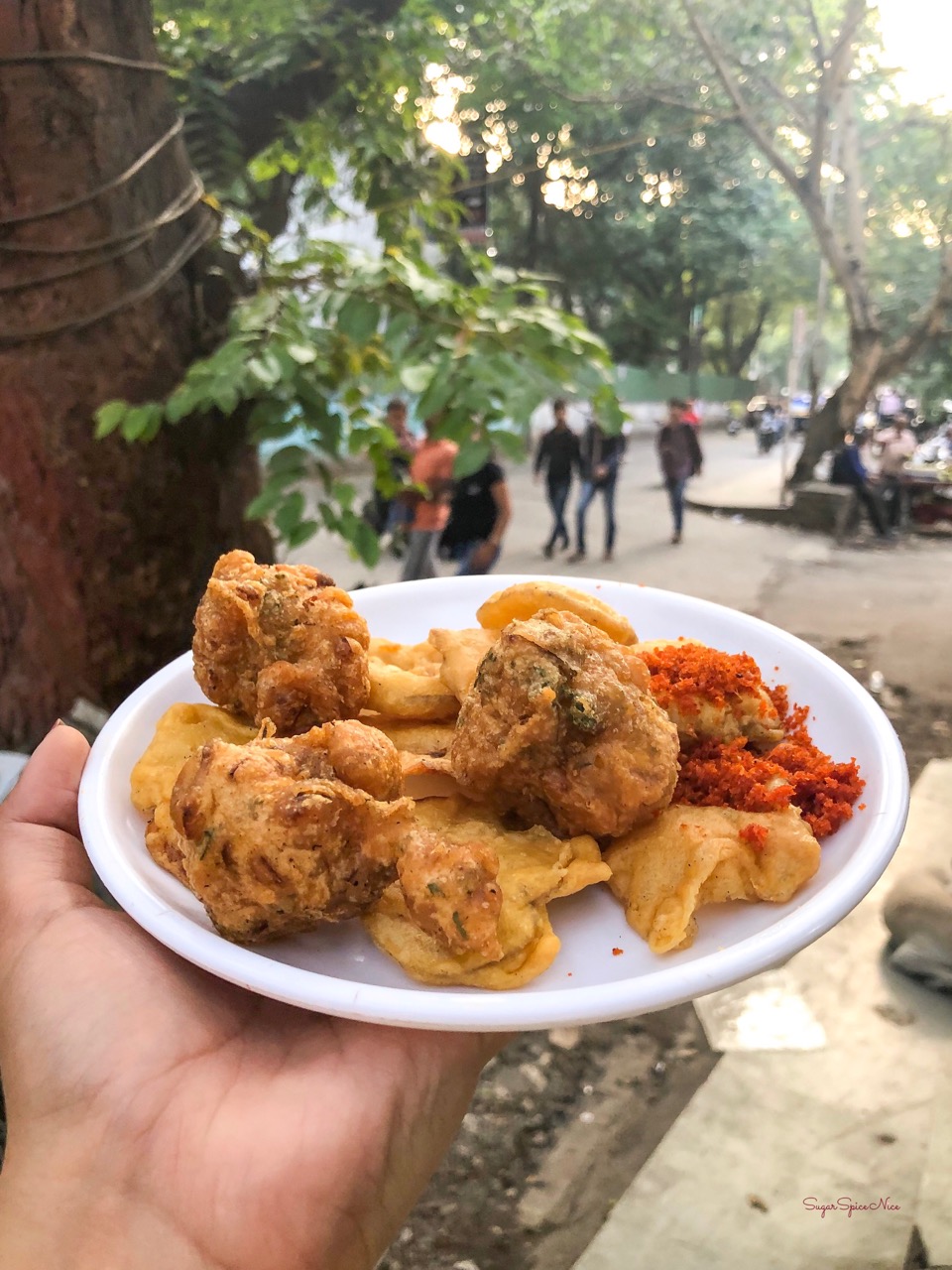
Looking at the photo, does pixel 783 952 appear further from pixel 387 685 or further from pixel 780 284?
pixel 780 284

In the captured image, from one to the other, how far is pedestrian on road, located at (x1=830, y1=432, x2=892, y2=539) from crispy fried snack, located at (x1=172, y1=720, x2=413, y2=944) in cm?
465

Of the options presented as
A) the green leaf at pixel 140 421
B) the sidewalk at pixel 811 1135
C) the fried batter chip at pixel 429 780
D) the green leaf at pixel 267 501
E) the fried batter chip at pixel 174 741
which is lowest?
the sidewalk at pixel 811 1135

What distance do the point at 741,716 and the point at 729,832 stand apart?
215 millimetres

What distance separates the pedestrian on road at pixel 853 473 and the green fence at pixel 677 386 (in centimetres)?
69

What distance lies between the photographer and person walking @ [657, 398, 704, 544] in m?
4.51

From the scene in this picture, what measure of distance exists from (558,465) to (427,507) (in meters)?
1.10

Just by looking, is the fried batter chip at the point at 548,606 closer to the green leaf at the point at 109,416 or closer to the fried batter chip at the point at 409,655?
the fried batter chip at the point at 409,655

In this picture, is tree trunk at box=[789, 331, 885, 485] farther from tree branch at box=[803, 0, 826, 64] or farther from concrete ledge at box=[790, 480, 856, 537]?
tree branch at box=[803, 0, 826, 64]

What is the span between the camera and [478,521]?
12.4ft

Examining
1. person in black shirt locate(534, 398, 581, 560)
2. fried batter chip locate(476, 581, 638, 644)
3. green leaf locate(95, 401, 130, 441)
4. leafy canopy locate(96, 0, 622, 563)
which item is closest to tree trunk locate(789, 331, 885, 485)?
person in black shirt locate(534, 398, 581, 560)

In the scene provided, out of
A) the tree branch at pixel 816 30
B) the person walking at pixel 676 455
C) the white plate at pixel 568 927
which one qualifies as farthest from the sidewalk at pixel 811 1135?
the tree branch at pixel 816 30

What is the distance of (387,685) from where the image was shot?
116 centimetres

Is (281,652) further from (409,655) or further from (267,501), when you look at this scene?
(267,501)

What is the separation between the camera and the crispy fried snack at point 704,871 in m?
0.85
